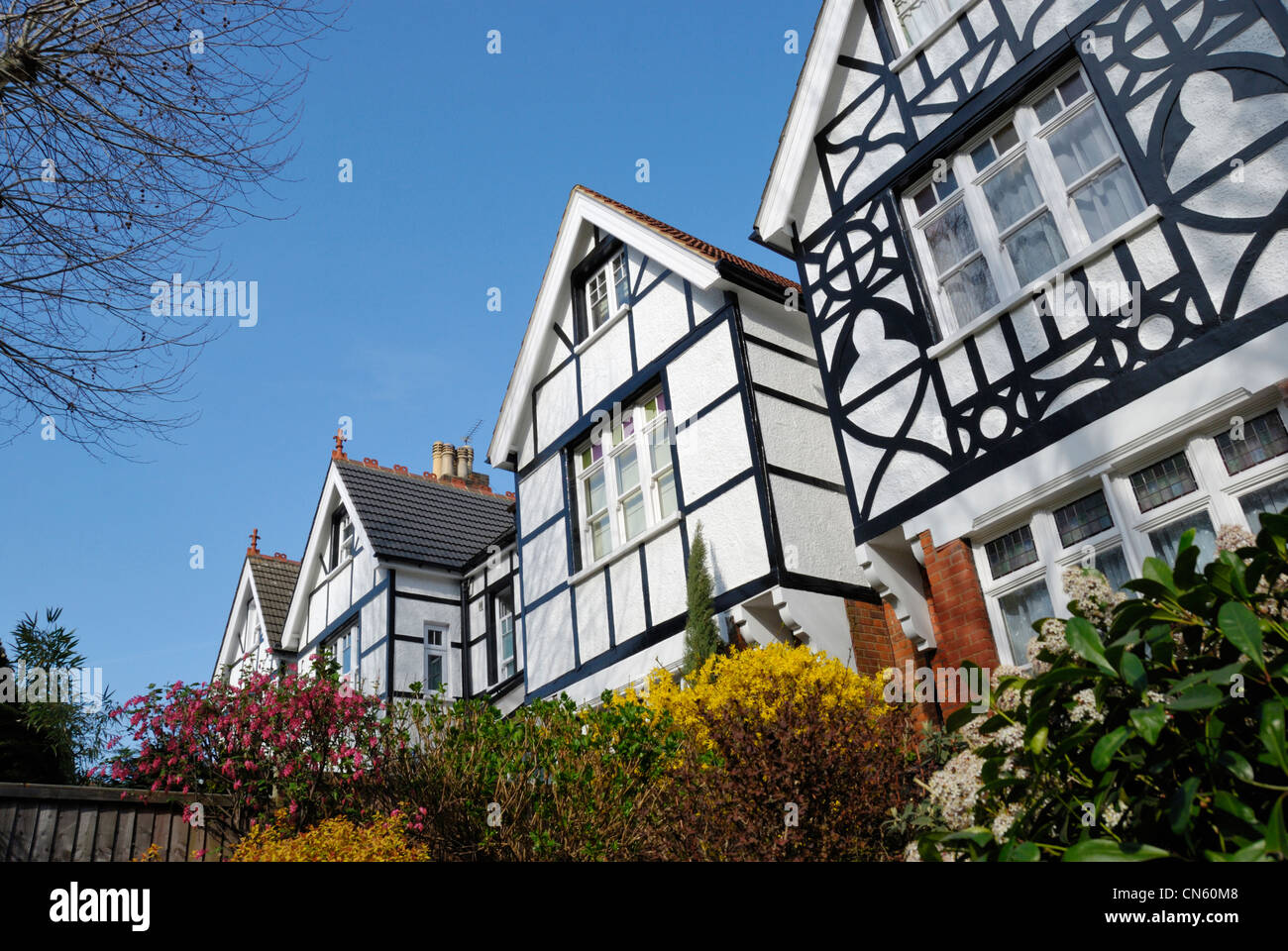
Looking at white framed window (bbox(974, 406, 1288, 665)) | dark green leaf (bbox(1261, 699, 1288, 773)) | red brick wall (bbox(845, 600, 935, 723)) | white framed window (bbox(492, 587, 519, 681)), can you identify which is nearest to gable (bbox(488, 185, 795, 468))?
white framed window (bbox(492, 587, 519, 681))

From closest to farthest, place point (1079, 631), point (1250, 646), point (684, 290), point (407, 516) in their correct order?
1. point (1250, 646)
2. point (1079, 631)
3. point (684, 290)
4. point (407, 516)

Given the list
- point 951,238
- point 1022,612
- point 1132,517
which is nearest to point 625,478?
point 951,238

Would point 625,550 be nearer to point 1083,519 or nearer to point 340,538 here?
point 1083,519

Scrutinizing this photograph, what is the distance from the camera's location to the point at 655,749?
6.74 metres

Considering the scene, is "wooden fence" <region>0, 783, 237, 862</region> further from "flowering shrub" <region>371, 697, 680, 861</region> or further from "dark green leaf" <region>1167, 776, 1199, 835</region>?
"dark green leaf" <region>1167, 776, 1199, 835</region>

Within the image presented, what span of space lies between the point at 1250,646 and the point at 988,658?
4609mm

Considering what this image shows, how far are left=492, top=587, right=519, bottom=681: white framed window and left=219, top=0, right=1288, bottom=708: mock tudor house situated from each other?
11.7 feet

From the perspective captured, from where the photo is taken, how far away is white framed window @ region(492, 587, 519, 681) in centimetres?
1609

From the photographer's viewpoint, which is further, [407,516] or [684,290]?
[407,516]

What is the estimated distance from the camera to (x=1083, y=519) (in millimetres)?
6727
